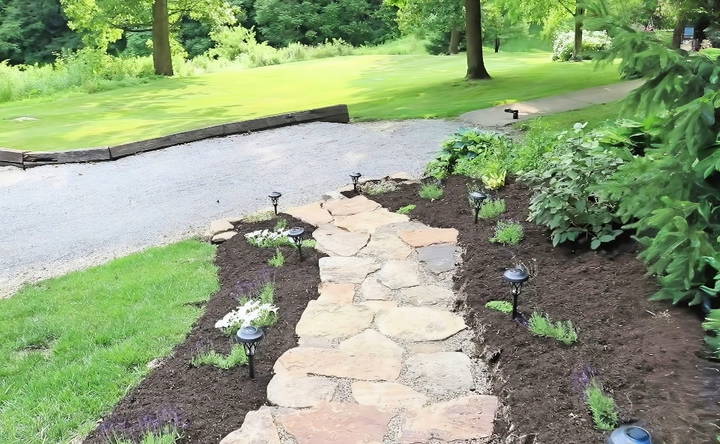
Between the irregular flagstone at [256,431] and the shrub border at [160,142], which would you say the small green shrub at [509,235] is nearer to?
the irregular flagstone at [256,431]

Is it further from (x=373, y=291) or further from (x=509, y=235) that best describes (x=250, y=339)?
(x=509, y=235)

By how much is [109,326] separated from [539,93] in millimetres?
10271

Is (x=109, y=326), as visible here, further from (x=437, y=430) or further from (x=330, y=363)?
(x=437, y=430)

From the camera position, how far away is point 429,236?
15.1ft

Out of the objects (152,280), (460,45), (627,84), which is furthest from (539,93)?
(460,45)

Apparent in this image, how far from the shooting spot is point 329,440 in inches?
93.8

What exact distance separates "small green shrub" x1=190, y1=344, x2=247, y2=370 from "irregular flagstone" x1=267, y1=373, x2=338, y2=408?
249 mm

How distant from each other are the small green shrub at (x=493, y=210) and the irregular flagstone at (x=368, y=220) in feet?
2.29

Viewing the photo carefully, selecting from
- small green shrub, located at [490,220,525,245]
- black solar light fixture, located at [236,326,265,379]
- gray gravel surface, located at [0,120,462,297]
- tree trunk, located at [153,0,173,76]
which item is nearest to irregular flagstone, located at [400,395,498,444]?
black solar light fixture, located at [236,326,265,379]

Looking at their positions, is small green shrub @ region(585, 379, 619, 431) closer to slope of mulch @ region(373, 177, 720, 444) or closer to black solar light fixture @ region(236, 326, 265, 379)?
slope of mulch @ region(373, 177, 720, 444)

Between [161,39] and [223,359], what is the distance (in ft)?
59.9

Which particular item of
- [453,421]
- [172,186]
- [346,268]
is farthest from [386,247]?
[172,186]

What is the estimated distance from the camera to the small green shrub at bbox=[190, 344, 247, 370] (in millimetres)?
2945

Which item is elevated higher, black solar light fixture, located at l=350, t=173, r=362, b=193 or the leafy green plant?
black solar light fixture, located at l=350, t=173, r=362, b=193
